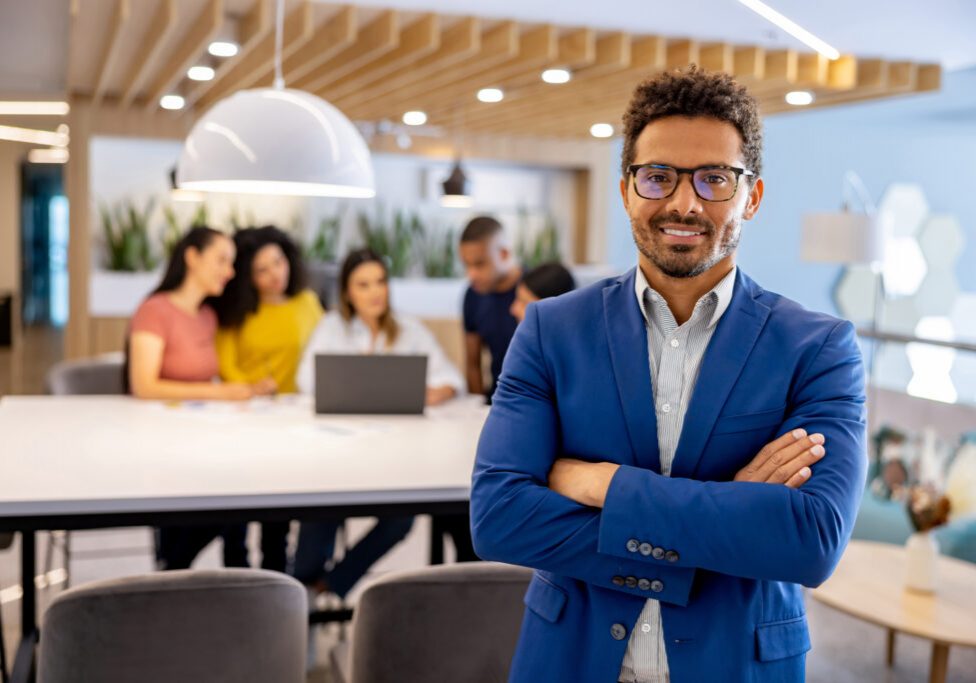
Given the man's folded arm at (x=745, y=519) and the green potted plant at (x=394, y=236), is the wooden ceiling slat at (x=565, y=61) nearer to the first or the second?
the green potted plant at (x=394, y=236)

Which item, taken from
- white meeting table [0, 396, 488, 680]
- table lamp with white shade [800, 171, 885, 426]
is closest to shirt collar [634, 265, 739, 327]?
white meeting table [0, 396, 488, 680]

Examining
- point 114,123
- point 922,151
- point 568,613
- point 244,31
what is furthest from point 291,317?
point 922,151

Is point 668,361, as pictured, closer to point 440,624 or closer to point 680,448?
point 680,448

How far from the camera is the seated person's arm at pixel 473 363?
4.12 meters

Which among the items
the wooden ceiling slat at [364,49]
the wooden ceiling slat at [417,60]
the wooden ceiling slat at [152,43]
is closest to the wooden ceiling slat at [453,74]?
the wooden ceiling slat at [417,60]

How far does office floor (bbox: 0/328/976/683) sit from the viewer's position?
12.0 ft

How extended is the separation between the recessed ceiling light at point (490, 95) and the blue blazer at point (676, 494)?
15.8 ft

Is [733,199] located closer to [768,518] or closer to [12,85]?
[768,518]

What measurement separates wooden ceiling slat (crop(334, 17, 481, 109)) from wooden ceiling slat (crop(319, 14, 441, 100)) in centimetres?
5

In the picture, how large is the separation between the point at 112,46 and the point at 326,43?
4.05 feet

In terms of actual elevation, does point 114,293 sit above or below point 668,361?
below

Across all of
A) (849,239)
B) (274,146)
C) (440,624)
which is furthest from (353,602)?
(849,239)

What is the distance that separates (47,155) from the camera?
14945 mm

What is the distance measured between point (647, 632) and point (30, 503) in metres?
1.39
